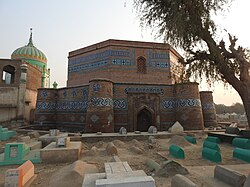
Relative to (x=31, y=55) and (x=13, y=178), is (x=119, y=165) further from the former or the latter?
(x=31, y=55)

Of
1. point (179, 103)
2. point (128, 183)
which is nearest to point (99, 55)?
point (179, 103)

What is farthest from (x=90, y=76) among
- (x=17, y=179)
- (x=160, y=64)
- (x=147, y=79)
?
(x=17, y=179)

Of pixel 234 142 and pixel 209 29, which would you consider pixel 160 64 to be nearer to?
pixel 234 142

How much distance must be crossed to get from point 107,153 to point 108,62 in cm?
1087

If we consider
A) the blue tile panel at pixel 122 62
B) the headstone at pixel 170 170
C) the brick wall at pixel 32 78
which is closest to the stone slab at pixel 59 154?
the headstone at pixel 170 170

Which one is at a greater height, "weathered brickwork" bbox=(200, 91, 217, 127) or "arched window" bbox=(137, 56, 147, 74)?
"arched window" bbox=(137, 56, 147, 74)

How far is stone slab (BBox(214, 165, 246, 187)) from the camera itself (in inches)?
141

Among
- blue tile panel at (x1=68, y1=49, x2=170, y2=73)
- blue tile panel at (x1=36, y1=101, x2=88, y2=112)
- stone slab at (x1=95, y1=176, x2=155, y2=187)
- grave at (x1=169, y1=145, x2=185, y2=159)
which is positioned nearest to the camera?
stone slab at (x1=95, y1=176, x2=155, y2=187)

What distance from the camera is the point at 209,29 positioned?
20.0ft

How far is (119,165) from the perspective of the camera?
430 cm

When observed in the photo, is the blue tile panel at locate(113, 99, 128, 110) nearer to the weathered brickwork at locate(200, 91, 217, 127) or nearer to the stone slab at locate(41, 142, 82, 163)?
the stone slab at locate(41, 142, 82, 163)

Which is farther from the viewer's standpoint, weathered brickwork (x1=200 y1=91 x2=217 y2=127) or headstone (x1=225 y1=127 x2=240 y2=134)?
weathered brickwork (x1=200 y1=91 x2=217 y2=127)

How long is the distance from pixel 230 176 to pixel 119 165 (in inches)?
100

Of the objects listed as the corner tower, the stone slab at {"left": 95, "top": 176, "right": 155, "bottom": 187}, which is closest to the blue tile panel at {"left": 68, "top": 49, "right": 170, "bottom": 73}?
the corner tower
